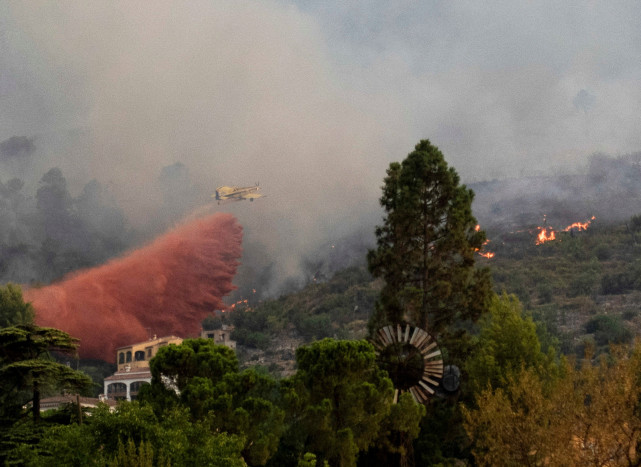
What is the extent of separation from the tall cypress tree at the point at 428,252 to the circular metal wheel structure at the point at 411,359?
2.35 m

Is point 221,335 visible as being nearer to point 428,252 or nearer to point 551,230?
point 551,230

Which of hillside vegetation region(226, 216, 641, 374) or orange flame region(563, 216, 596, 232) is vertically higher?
orange flame region(563, 216, 596, 232)

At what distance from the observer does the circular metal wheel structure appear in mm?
42531

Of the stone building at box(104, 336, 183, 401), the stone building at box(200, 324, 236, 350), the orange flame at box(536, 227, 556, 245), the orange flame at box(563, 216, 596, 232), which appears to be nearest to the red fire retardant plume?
the stone building at box(104, 336, 183, 401)

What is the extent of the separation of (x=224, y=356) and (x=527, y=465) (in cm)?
1459

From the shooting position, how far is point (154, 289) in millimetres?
84938

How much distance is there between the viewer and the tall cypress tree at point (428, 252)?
151ft

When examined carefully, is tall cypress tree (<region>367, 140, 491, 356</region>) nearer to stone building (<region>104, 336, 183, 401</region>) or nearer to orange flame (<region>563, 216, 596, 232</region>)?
stone building (<region>104, 336, 183, 401</region>)

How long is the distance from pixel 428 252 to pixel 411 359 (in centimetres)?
699

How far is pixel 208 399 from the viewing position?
3319cm

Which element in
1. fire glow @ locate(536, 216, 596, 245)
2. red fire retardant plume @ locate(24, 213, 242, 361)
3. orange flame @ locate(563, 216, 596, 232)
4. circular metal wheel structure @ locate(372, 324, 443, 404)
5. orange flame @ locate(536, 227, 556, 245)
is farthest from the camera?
orange flame @ locate(563, 216, 596, 232)

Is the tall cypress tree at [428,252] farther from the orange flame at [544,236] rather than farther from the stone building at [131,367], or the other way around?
the orange flame at [544,236]

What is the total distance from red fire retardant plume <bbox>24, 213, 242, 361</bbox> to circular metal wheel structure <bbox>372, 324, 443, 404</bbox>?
43.3 meters

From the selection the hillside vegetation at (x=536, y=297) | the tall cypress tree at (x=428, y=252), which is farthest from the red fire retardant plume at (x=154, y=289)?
the tall cypress tree at (x=428, y=252)
